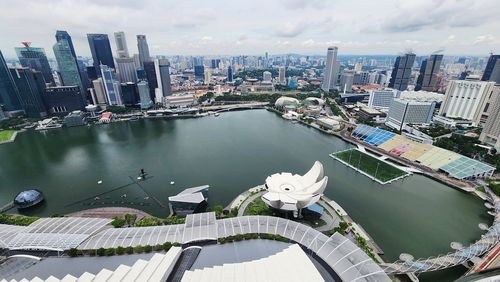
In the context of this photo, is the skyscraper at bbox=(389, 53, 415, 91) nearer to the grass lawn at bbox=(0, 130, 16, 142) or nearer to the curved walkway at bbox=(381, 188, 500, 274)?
the curved walkway at bbox=(381, 188, 500, 274)

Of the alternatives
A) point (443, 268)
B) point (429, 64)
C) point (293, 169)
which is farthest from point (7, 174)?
point (429, 64)

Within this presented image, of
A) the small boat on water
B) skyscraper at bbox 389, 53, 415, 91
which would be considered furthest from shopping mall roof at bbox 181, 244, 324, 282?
skyscraper at bbox 389, 53, 415, 91

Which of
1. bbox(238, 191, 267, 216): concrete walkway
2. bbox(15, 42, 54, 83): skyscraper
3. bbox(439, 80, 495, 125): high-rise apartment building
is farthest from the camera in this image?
bbox(15, 42, 54, 83): skyscraper

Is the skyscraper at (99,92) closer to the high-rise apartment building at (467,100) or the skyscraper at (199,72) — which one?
the skyscraper at (199,72)

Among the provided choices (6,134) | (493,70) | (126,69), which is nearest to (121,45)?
(126,69)

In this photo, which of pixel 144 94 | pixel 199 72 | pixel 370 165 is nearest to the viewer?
pixel 370 165

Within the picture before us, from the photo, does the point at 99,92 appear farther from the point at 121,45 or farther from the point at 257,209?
the point at 257,209
